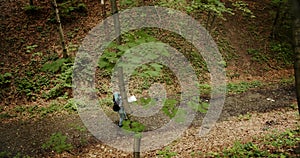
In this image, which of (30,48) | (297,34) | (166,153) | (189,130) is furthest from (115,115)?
(297,34)

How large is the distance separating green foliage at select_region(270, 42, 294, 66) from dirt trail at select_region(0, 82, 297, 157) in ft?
20.7

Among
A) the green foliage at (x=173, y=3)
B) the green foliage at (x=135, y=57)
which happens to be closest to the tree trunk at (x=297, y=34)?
the green foliage at (x=135, y=57)

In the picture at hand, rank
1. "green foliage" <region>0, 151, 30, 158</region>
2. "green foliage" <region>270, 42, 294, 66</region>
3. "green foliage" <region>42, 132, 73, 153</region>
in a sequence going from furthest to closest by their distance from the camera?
"green foliage" <region>270, 42, 294, 66</region>
"green foliage" <region>42, 132, 73, 153</region>
"green foliage" <region>0, 151, 30, 158</region>

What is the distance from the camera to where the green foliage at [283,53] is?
59.5 feet

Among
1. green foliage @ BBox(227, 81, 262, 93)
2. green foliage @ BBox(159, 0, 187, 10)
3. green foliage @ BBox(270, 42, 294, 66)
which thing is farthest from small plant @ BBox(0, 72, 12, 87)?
green foliage @ BBox(270, 42, 294, 66)

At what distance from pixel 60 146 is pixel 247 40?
15943mm

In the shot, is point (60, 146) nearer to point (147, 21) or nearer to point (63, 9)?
point (63, 9)

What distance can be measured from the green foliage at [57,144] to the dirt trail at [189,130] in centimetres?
20

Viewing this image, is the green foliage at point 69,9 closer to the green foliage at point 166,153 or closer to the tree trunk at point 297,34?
the green foliage at point 166,153

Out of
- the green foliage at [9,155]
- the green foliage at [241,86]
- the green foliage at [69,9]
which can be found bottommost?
the green foliage at [241,86]

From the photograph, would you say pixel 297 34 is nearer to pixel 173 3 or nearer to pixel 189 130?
pixel 189 130

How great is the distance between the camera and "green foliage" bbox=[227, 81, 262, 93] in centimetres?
1402

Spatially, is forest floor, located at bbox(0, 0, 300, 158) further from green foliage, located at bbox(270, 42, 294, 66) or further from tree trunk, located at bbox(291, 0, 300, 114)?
tree trunk, located at bbox(291, 0, 300, 114)

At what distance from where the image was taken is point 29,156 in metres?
8.05
